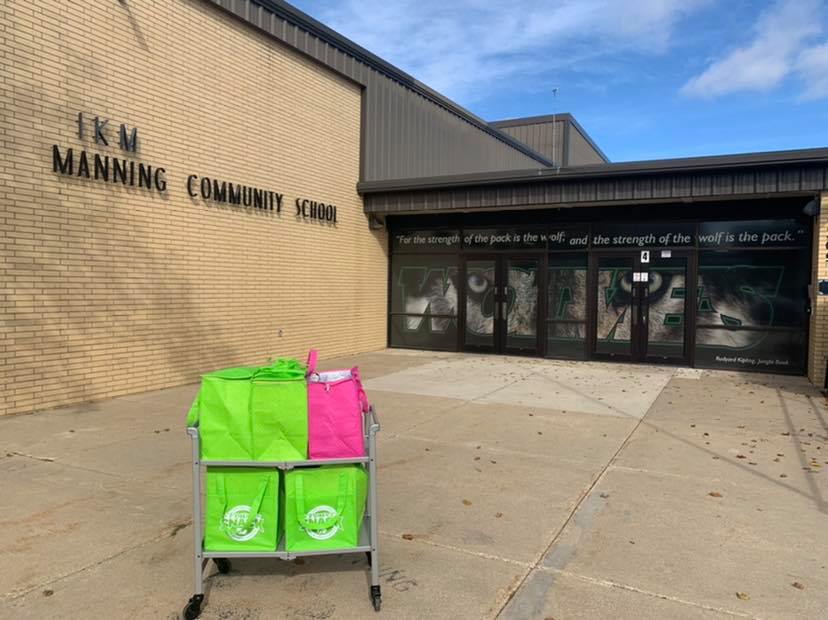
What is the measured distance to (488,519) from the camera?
4363 mm

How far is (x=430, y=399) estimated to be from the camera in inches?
344

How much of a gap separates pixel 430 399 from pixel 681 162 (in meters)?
6.22

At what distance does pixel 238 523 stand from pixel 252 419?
0.54 metres

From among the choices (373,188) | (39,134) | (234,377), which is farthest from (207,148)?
(234,377)

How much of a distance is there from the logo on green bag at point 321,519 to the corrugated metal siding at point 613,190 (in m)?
9.86

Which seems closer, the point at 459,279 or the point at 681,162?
the point at 681,162

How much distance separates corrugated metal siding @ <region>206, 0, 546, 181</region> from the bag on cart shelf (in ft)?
29.4

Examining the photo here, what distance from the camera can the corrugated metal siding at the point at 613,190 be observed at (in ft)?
33.7

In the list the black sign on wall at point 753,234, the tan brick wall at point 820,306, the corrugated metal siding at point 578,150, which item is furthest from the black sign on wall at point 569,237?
the corrugated metal siding at point 578,150

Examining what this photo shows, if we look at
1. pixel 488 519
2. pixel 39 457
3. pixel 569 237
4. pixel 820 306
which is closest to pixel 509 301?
pixel 569 237

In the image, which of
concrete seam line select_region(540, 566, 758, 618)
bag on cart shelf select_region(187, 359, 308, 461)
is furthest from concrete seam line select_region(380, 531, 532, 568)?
bag on cart shelf select_region(187, 359, 308, 461)

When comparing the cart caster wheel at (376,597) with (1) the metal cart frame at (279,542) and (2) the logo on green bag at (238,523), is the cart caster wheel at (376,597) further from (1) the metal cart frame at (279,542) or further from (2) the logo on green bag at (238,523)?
(2) the logo on green bag at (238,523)

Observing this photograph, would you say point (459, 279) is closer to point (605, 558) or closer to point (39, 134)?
point (39, 134)

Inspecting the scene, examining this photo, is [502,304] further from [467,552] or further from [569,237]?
[467,552]
